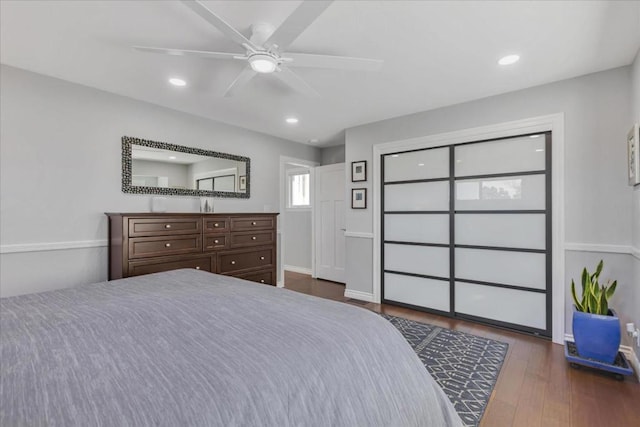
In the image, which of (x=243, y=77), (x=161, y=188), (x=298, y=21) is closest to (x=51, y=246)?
(x=161, y=188)

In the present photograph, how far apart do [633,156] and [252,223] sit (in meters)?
3.65

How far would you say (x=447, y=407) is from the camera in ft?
4.09

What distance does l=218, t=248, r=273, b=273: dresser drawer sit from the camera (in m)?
3.46

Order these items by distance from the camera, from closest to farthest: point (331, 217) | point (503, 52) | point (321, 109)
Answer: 1. point (503, 52)
2. point (321, 109)
3. point (331, 217)

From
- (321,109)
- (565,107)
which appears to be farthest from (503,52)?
(321,109)

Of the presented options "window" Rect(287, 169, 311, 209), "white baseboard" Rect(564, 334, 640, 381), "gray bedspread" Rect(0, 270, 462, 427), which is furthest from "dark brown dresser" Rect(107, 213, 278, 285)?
"white baseboard" Rect(564, 334, 640, 381)

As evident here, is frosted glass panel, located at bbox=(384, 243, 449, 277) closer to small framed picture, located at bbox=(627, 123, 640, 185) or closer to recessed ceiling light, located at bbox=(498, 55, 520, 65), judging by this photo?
small framed picture, located at bbox=(627, 123, 640, 185)

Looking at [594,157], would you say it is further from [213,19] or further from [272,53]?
[213,19]

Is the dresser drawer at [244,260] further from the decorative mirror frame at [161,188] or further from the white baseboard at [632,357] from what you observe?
the white baseboard at [632,357]

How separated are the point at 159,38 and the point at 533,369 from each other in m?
3.76

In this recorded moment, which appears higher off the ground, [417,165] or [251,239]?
[417,165]

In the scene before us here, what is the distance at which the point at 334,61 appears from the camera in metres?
1.96

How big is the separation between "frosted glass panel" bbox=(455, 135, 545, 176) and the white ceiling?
543 millimetres

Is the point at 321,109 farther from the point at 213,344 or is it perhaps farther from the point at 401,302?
the point at 213,344
